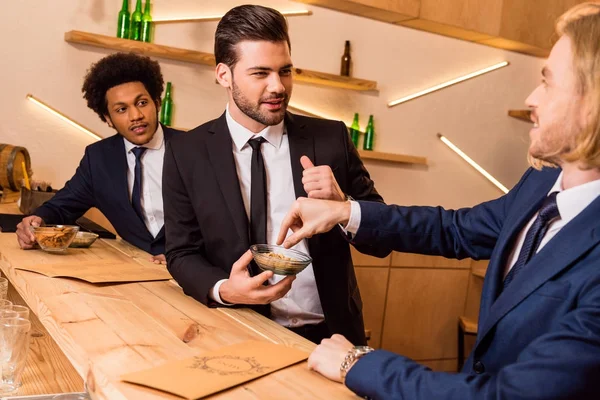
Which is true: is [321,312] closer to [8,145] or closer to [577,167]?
[577,167]

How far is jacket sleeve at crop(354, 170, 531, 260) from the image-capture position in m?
1.77

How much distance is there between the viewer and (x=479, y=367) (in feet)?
4.45

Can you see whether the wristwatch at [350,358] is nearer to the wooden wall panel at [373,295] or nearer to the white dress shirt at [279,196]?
the white dress shirt at [279,196]

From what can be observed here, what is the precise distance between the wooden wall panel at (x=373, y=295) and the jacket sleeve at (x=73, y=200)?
2.11 m

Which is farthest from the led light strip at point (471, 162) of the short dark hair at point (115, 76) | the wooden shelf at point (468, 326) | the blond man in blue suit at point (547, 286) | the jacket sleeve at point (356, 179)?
the blond man in blue suit at point (547, 286)

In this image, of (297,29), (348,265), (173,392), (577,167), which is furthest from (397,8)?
(173,392)

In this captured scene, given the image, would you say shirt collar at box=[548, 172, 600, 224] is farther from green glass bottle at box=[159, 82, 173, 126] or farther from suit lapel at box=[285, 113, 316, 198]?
green glass bottle at box=[159, 82, 173, 126]

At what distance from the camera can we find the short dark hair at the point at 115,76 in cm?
333

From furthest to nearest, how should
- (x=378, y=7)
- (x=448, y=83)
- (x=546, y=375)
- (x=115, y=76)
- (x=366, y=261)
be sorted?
(x=448, y=83)
(x=378, y=7)
(x=366, y=261)
(x=115, y=76)
(x=546, y=375)

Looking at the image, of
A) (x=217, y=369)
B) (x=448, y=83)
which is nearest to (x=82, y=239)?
(x=217, y=369)

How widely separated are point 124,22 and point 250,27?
2249 millimetres

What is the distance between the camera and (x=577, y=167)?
128 cm

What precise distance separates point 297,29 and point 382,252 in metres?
3.00

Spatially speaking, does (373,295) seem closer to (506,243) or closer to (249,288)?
(249,288)
